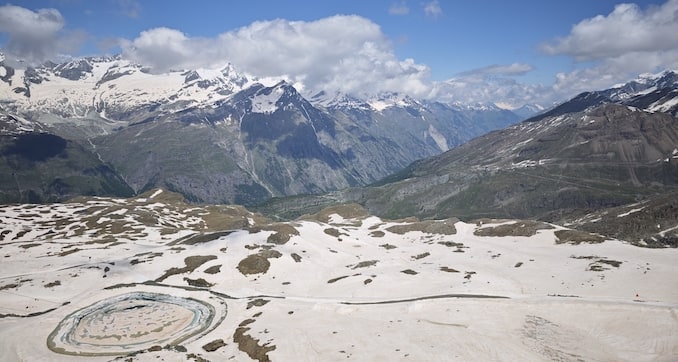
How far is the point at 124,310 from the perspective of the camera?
328 feet

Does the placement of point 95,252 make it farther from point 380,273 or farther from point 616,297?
point 616,297

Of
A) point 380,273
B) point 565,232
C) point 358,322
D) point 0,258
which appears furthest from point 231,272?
point 565,232

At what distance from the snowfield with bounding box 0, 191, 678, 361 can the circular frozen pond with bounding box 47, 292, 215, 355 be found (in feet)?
1.42

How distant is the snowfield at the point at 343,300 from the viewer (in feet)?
234

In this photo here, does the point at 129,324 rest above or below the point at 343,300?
above

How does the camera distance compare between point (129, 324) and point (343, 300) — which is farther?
point (343, 300)

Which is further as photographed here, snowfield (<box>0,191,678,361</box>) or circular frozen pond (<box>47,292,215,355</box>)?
circular frozen pond (<box>47,292,215,355</box>)

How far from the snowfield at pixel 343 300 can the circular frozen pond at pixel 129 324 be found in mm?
432

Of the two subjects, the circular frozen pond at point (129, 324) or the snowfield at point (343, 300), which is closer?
the snowfield at point (343, 300)

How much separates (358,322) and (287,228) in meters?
86.3

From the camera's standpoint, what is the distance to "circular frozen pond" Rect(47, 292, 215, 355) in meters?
81.6

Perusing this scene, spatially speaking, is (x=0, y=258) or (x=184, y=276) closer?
(x=184, y=276)

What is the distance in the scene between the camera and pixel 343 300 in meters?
100

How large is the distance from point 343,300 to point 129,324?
4603 centimetres
